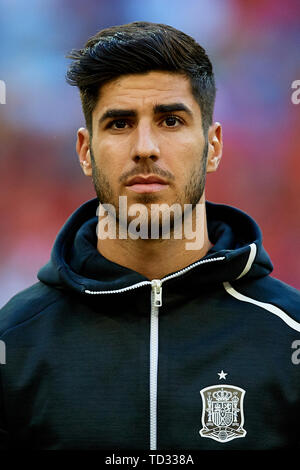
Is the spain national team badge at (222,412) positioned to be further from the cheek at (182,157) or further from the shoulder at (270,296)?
the cheek at (182,157)

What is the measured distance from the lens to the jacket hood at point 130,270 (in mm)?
1698

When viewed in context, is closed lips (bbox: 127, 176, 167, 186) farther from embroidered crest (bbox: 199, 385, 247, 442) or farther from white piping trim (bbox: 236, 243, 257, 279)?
embroidered crest (bbox: 199, 385, 247, 442)

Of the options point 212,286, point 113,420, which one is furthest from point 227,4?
point 113,420

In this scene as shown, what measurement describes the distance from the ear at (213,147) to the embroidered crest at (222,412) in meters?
0.66

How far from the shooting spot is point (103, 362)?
1662 mm

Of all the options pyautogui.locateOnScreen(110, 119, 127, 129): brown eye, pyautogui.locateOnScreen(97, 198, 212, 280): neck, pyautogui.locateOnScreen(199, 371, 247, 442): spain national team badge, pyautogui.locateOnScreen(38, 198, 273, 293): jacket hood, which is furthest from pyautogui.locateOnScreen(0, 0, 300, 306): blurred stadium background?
pyautogui.locateOnScreen(199, 371, 247, 442): spain national team badge

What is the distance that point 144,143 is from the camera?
1684mm

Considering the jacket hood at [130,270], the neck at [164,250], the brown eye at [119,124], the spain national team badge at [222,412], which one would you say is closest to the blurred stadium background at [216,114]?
the jacket hood at [130,270]

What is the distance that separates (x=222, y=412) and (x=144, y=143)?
0.71 metres

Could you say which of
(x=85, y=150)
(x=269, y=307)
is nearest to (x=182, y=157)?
(x=85, y=150)

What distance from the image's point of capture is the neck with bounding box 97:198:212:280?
1835mm

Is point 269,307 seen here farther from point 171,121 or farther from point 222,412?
point 171,121

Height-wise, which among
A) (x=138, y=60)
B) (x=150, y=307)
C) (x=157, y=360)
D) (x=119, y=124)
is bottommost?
(x=157, y=360)

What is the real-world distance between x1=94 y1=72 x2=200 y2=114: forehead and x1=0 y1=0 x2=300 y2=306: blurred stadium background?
2822 millimetres
